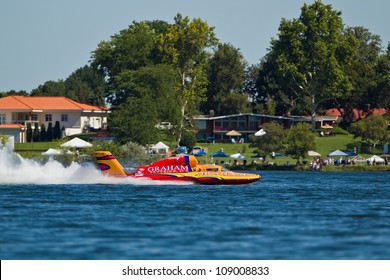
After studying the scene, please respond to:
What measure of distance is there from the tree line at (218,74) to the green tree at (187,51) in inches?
5.0

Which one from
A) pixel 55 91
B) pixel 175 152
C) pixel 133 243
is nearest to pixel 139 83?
pixel 175 152

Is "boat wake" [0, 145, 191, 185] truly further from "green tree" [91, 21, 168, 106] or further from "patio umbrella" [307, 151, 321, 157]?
"green tree" [91, 21, 168, 106]

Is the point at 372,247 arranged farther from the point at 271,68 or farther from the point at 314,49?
the point at 271,68

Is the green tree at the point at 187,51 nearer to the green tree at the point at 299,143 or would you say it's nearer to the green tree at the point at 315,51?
the green tree at the point at 315,51

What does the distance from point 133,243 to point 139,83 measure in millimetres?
90121

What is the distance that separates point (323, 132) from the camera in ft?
441

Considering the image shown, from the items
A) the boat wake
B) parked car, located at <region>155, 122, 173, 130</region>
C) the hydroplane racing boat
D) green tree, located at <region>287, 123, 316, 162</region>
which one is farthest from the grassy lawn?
the hydroplane racing boat

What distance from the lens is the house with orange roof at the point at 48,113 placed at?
144m

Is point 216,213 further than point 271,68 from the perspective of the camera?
No

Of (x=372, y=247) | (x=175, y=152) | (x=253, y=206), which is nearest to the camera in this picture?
(x=372, y=247)

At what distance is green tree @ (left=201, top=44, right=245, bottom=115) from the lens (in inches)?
6270

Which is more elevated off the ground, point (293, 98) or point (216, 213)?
point (293, 98)

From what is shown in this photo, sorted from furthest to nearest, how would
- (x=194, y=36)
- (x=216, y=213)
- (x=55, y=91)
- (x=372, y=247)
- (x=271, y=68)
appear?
(x=55, y=91), (x=271, y=68), (x=194, y=36), (x=216, y=213), (x=372, y=247)

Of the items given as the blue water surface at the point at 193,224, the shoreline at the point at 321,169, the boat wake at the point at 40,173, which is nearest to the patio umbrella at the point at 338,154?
the shoreline at the point at 321,169
